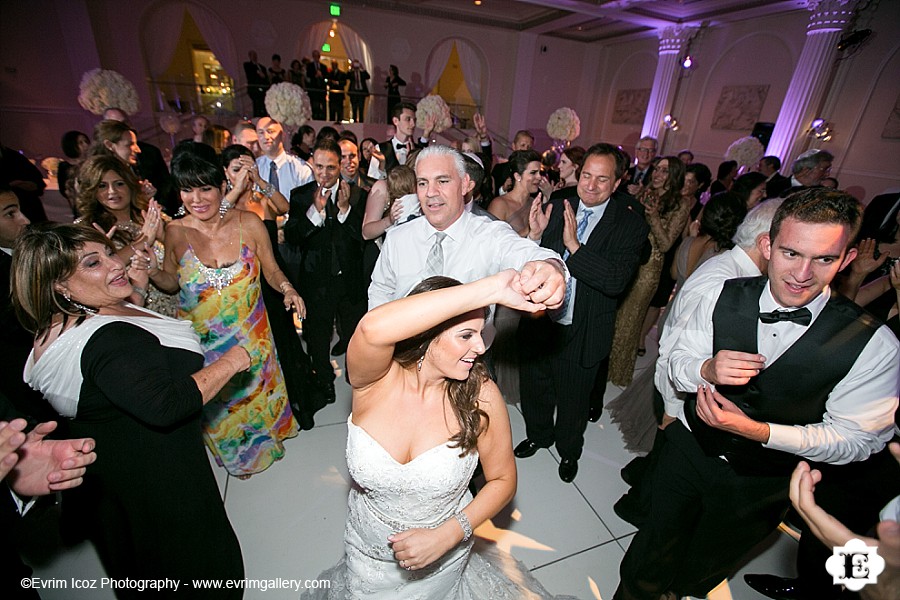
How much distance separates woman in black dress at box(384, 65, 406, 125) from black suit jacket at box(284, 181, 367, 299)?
11.4 m

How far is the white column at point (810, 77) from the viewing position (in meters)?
8.21

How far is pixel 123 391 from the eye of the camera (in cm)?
134

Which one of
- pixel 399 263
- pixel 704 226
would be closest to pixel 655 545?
pixel 399 263

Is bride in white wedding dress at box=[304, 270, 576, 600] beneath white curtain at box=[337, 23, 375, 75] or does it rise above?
beneath

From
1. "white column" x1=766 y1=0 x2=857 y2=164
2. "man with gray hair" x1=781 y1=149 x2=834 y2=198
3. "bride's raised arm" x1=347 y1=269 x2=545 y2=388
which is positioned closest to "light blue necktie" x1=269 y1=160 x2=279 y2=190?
"bride's raised arm" x1=347 y1=269 x2=545 y2=388

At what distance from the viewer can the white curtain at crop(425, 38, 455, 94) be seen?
14273 mm

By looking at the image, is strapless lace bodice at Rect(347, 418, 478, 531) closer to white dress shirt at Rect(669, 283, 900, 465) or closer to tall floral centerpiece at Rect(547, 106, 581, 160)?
white dress shirt at Rect(669, 283, 900, 465)

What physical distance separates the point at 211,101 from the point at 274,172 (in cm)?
1078

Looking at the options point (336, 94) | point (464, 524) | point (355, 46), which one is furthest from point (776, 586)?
point (355, 46)

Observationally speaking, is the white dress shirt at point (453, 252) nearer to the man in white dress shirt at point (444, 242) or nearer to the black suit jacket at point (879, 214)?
the man in white dress shirt at point (444, 242)

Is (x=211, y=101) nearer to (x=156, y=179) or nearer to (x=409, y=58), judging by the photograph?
(x=409, y=58)

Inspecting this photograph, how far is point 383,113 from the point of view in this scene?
13445 millimetres

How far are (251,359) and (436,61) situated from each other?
15.2 metres

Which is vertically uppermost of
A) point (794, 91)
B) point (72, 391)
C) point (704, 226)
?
point (794, 91)
